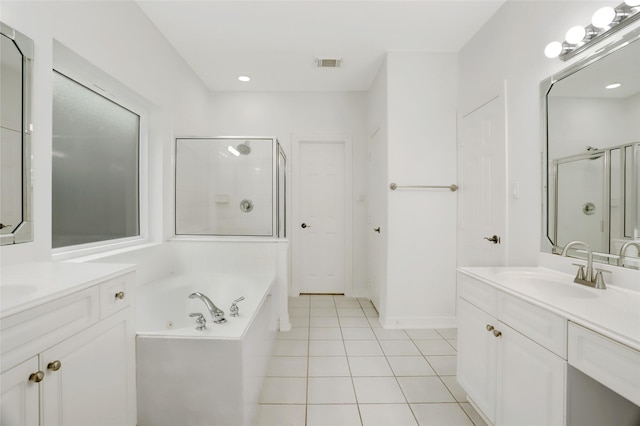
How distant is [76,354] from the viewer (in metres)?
0.99

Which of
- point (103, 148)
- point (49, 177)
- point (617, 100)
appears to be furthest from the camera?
point (103, 148)

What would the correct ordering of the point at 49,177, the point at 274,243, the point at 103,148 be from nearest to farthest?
the point at 49,177 < the point at 103,148 < the point at 274,243

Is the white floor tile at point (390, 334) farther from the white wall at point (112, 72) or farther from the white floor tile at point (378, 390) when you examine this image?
the white wall at point (112, 72)

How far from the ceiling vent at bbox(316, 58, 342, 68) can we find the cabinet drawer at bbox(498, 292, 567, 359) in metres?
2.55

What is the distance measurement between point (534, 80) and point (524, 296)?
140 cm

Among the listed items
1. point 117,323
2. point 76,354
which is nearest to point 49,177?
point 117,323

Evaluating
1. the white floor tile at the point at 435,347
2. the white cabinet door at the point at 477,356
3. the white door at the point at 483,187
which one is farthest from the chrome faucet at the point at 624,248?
the white floor tile at the point at 435,347

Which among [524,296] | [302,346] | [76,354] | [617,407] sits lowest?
[302,346]

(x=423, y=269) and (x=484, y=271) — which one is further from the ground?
(x=484, y=271)

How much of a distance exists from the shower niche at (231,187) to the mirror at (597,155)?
2.16 meters

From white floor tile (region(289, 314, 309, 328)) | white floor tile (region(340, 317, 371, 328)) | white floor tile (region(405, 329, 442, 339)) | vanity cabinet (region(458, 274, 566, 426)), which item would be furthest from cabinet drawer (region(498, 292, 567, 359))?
white floor tile (region(289, 314, 309, 328))

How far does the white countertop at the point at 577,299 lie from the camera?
847 millimetres

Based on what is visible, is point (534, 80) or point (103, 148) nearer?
point (534, 80)

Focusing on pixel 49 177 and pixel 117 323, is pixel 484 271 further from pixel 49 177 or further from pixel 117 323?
pixel 49 177
